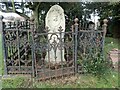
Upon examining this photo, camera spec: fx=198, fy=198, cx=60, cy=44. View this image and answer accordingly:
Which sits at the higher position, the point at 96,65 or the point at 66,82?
the point at 96,65

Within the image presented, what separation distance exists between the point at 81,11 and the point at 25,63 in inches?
286

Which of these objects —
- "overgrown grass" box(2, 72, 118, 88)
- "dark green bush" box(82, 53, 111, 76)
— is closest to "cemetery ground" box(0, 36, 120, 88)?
"overgrown grass" box(2, 72, 118, 88)

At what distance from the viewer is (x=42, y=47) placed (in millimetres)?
4254

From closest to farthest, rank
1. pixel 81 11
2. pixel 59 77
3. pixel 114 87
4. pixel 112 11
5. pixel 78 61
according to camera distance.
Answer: pixel 114 87
pixel 59 77
pixel 78 61
pixel 112 11
pixel 81 11

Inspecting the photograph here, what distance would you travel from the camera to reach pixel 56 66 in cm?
455

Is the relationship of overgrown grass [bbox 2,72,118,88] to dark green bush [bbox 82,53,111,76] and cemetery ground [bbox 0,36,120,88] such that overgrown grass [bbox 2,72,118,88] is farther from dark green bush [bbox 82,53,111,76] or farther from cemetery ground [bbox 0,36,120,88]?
dark green bush [bbox 82,53,111,76]

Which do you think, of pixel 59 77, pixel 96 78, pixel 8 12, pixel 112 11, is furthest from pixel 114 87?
pixel 8 12

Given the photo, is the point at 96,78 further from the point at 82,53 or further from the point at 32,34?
the point at 32,34

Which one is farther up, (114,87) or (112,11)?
(112,11)

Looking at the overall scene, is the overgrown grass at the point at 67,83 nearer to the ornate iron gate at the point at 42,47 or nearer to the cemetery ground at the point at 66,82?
the cemetery ground at the point at 66,82

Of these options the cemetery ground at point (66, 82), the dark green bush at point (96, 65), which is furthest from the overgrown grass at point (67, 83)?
the dark green bush at point (96, 65)

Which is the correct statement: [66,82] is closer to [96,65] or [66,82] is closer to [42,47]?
[96,65]

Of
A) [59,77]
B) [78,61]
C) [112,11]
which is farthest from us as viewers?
[112,11]

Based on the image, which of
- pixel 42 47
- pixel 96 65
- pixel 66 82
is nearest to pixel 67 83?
pixel 66 82
